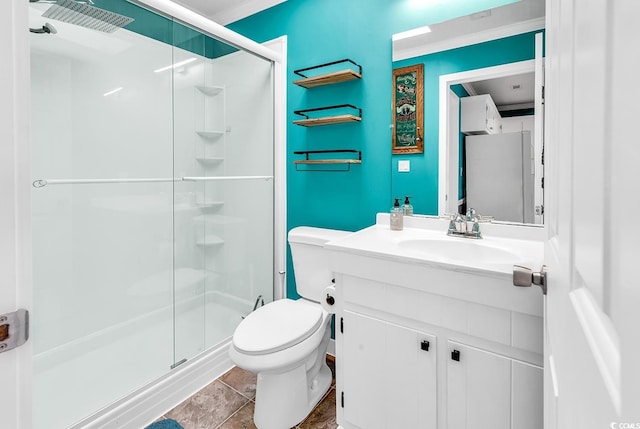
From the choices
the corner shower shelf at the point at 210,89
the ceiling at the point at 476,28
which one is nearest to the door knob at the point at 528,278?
the ceiling at the point at 476,28

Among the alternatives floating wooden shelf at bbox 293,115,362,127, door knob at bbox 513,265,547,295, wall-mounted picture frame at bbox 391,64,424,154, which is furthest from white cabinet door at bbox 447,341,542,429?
floating wooden shelf at bbox 293,115,362,127

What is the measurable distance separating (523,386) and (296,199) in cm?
159

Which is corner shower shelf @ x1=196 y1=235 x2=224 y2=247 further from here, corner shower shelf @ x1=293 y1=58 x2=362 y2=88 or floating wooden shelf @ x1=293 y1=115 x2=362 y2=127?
corner shower shelf @ x1=293 y1=58 x2=362 y2=88

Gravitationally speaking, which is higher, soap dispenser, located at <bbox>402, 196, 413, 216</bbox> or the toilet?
soap dispenser, located at <bbox>402, 196, 413, 216</bbox>

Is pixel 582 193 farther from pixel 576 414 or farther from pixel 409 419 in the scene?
pixel 409 419

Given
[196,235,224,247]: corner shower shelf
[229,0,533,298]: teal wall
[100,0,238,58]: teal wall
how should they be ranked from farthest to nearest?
[196,235,224,247]: corner shower shelf
[229,0,533,298]: teal wall
[100,0,238,58]: teal wall

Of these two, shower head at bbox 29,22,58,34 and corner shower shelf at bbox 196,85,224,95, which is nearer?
shower head at bbox 29,22,58,34

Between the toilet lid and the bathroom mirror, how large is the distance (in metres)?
0.83

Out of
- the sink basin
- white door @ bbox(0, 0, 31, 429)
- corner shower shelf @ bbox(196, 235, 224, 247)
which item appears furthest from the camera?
corner shower shelf @ bbox(196, 235, 224, 247)

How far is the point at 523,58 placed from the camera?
1.36m

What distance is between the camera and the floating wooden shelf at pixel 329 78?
1796 mm

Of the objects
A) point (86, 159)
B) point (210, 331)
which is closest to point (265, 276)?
point (210, 331)

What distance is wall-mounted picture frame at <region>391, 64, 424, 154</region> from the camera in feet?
5.42

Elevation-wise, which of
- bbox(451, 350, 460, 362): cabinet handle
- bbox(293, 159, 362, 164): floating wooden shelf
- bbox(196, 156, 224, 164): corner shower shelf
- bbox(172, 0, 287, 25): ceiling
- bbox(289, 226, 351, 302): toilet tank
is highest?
bbox(172, 0, 287, 25): ceiling
